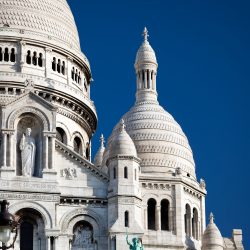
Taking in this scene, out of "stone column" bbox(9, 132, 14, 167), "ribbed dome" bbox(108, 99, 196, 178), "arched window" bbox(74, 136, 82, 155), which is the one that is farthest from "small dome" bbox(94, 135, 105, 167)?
"stone column" bbox(9, 132, 14, 167)

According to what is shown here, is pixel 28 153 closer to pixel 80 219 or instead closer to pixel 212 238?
pixel 80 219

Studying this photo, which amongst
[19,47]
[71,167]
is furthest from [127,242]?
[19,47]

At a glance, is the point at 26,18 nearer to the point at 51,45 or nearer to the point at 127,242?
the point at 51,45

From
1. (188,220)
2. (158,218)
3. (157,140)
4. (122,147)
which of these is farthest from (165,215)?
(122,147)

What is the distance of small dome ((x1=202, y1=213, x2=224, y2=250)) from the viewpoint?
51500mm

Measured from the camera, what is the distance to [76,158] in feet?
152

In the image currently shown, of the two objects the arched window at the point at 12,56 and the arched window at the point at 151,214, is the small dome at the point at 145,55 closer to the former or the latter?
the arched window at the point at 12,56

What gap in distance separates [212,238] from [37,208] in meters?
12.8

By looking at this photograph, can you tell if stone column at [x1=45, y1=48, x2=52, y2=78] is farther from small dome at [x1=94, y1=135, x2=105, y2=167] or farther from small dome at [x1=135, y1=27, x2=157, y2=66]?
small dome at [x1=94, y1=135, x2=105, y2=167]

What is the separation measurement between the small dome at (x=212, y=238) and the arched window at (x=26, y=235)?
40.6ft

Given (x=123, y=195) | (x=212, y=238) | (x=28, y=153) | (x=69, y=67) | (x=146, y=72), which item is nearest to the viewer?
(x=123, y=195)

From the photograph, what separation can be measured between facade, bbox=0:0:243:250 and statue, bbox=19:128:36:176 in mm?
54

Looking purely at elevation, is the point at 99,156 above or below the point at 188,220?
above

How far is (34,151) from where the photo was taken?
150 feet
